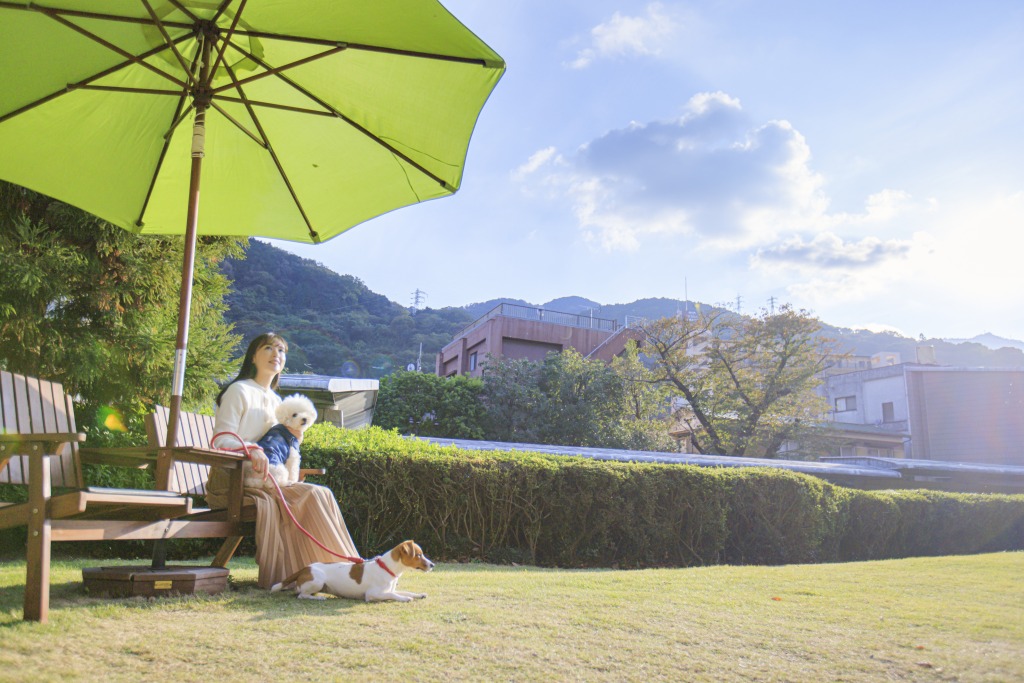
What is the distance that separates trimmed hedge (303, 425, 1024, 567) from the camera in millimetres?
8086

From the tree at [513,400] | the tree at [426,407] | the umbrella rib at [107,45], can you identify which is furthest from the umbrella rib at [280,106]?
the tree at [426,407]

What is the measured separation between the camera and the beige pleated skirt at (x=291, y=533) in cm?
457

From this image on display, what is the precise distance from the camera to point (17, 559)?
636 cm

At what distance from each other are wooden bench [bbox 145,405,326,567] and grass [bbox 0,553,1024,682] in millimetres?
369

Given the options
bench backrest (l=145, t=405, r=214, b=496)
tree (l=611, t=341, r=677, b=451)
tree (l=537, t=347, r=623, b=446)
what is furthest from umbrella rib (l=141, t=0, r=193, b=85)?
tree (l=537, t=347, r=623, b=446)

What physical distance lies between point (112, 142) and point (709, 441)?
Result: 1022 inches

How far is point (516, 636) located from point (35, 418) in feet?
10.6

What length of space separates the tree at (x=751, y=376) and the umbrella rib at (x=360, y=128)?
78.2ft

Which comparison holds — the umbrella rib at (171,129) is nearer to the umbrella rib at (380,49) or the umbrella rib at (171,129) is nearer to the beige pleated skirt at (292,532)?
the umbrella rib at (380,49)

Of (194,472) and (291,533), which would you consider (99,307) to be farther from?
(291,533)

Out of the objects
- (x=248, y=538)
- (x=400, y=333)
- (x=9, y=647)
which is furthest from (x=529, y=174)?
(x=400, y=333)

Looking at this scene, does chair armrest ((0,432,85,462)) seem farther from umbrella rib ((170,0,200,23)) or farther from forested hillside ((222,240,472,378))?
forested hillside ((222,240,472,378))

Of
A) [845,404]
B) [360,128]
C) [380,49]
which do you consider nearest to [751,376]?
[845,404]

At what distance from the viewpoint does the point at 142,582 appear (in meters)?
3.98
